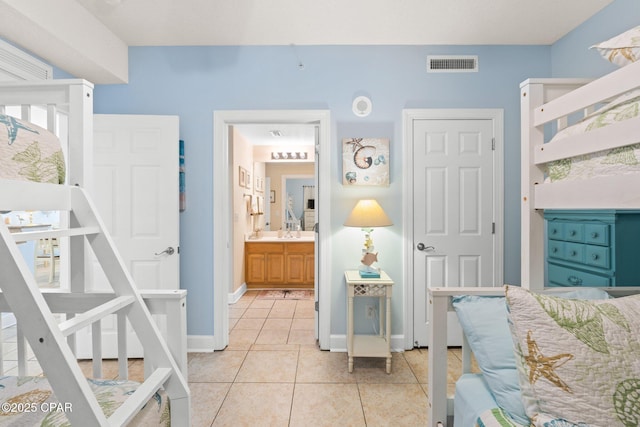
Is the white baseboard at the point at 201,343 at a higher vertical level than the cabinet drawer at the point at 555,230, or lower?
lower

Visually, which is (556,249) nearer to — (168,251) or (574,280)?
(574,280)

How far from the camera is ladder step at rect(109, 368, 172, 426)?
86 centimetres

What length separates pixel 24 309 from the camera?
79 centimetres

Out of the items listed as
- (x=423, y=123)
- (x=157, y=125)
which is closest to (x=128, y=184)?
(x=157, y=125)

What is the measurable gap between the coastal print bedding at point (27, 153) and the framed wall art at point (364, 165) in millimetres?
2077

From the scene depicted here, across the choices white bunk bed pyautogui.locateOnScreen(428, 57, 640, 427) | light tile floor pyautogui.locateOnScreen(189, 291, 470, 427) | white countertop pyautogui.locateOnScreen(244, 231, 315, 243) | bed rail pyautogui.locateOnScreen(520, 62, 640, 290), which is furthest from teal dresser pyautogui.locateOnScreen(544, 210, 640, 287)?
white countertop pyautogui.locateOnScreen(244, 231, 315, 243)

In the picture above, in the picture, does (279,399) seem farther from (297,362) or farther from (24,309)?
(24,309)

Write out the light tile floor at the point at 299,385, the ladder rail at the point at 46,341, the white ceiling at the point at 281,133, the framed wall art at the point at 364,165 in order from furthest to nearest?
1. the white ceiling at the point at 281,133
2. the framed wall art at the point at 364,165
3. the light tile floor at the point at 299,385
4. the ladder rail at the point at 46,341

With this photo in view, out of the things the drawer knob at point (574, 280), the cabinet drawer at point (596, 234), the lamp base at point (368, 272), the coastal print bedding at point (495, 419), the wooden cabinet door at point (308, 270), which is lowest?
the wooden cabinet door at point (308, 270)

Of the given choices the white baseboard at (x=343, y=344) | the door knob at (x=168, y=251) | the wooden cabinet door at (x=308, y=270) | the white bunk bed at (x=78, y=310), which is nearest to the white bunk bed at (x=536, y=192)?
the white bunk bed at (x=78, y=310)

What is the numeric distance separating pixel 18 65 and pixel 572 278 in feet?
13.9

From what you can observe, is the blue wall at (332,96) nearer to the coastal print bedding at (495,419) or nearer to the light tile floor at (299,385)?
the light tile floor at (299,385)

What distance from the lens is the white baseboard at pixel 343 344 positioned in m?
2.90

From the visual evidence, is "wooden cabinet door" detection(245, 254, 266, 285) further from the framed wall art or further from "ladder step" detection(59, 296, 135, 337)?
Result: "ladder step" detection(59, 296, 135, 337)
